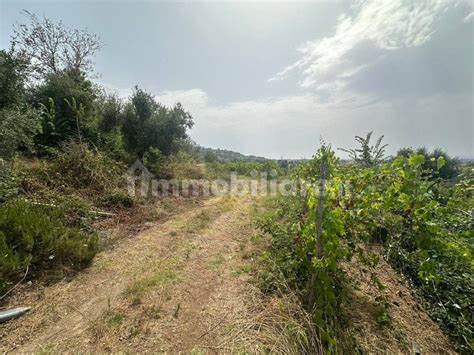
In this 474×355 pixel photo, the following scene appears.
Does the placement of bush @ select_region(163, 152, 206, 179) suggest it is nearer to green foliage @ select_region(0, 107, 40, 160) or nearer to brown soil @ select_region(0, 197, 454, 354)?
green foliage @ select_region(0, 107, 40, 160)

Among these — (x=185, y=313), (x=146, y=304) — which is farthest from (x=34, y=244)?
(x=185, y=313)

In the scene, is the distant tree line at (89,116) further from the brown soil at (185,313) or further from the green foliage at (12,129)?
the brown soil at (185,313)

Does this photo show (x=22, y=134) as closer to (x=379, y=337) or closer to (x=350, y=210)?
(x=350, y=210)

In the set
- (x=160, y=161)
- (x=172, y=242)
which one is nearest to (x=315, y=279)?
(x=172, y=242)

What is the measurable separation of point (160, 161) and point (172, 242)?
5.99 m

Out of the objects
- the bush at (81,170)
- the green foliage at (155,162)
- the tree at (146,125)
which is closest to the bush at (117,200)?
the bush at (81,170)

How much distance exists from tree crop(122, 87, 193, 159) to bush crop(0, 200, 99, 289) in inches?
263

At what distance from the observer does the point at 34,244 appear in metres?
3.09

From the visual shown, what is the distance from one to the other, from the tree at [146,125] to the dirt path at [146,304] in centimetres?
671

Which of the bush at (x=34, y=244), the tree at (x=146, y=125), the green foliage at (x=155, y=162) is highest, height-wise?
the tree at (x=146, y=125)

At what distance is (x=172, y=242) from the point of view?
4.52 m

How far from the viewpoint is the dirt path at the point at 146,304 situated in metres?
2.21

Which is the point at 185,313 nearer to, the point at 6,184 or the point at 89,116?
the point at 6,184

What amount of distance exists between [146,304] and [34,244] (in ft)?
6.26
